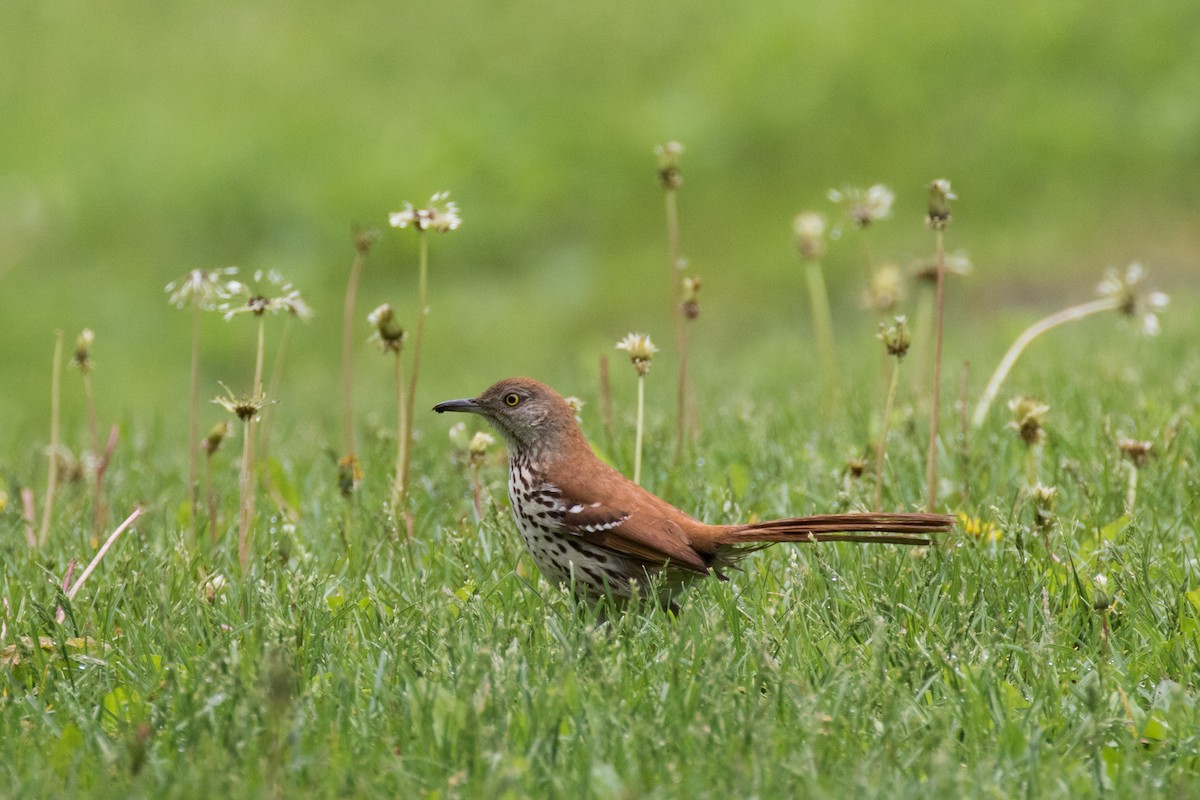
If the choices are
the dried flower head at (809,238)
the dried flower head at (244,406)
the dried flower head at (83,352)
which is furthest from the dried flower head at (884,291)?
the dried flower head at (83,352)

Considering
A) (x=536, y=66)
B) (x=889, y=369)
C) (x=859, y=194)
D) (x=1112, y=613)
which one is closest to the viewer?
(x=1112, y=613)

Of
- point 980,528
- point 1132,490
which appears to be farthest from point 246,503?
point 1132,490

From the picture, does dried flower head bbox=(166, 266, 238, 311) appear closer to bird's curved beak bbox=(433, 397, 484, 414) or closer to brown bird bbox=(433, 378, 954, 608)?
bird's curved beak bbox=(433, 397, 484, 414)

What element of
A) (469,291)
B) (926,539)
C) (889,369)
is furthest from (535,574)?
(469,291)

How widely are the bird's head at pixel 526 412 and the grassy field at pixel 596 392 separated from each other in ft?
0.93

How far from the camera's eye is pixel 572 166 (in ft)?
43.0

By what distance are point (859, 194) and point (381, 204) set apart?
27.8 feet

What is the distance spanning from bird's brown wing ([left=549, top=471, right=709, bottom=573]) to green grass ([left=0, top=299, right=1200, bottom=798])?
0.47ft

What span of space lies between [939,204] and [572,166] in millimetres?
9436

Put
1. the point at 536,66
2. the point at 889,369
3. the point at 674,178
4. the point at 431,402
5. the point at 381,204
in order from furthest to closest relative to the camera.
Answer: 1. the point at 536,66
2. the point at 381,204
3. the point at 431,402
4. the point at 889,369
5. the point at 674,178

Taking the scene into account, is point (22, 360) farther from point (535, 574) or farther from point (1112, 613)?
point (1112, 613)

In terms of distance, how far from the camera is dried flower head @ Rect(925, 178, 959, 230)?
151 inches

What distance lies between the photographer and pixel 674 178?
183 inches

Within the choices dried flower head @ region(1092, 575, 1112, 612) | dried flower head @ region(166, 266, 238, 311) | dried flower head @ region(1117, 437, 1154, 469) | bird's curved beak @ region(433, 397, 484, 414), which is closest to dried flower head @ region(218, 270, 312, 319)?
dried flower head @ region(166, 266, 238, 311)
